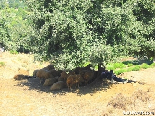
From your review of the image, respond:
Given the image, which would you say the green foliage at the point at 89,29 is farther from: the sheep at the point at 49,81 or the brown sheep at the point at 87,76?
the sheep at the point at 49,81

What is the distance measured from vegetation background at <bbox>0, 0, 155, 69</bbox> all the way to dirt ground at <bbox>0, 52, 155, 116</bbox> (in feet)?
7.29

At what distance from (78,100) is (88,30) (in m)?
4.45

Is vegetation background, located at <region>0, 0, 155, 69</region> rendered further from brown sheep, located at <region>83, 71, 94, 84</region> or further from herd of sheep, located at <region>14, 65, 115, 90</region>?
brown sheep, located at <region>83, 71, 94, 84</region>

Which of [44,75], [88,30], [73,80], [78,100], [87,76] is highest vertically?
[88,30]

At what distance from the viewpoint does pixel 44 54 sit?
14.6 metres

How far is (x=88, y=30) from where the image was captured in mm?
14086

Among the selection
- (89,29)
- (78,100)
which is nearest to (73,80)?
(78,100)

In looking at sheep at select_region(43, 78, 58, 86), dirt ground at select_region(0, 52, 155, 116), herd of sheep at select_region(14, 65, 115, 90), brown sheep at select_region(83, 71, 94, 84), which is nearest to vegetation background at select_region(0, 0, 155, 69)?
dirt ground at select_region(0, 52, 155, 116)

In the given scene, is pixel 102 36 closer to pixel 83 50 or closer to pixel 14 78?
pixel 83 50

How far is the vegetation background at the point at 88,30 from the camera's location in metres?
13.1

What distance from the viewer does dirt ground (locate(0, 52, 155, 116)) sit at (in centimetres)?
1109

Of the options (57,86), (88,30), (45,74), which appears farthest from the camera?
(45,74)

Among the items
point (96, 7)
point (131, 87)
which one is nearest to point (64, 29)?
point (96, 7)

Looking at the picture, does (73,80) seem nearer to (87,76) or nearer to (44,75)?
(87,76)
